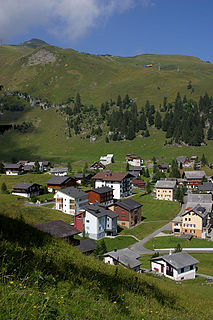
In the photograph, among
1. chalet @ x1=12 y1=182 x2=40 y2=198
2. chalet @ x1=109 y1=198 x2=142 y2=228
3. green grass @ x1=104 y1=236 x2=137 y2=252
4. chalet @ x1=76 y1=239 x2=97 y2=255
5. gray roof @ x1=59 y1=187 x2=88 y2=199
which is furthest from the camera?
chalet @ x1=12 y1=182 x2=40 y2=198

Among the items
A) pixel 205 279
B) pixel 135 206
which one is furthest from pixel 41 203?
pixel 205 279

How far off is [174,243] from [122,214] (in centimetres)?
1896

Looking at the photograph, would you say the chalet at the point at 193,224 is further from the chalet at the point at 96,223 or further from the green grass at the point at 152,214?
the chalet at the point at 96,223

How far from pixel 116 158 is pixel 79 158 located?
26469 millimetres

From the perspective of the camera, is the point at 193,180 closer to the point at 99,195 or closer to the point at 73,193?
the point at 99,195

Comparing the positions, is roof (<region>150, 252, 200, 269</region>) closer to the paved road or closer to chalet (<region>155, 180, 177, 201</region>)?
the paved road

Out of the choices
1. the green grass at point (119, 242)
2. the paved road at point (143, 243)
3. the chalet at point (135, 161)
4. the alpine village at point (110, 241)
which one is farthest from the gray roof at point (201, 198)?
the chalet at point (135, 161)

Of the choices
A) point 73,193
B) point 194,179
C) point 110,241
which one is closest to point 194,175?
point 194,179

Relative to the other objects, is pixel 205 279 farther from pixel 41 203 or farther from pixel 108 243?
pixel 41 203

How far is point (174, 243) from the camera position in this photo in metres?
65.3

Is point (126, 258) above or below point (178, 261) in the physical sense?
above

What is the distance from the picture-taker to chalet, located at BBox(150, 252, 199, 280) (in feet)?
150

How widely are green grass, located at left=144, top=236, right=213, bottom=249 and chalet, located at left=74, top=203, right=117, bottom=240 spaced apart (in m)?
10.7

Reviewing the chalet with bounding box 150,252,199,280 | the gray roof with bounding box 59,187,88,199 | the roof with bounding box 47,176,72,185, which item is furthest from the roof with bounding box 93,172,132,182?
the chalet with bounding box 150,252,199,280
